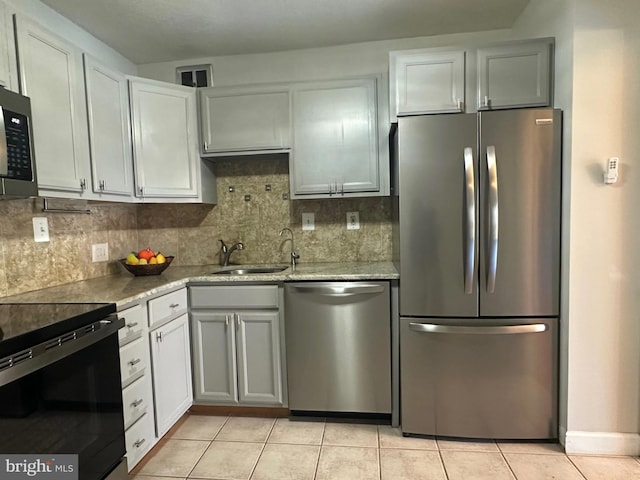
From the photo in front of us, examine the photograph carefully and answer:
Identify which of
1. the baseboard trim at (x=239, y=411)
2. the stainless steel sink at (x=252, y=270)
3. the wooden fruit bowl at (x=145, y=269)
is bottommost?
the baseboard trim at (x=239, y=411)

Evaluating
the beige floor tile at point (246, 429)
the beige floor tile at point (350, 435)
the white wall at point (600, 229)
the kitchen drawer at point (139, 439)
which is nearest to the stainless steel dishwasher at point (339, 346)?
the beige floor tile at point (350, 435)

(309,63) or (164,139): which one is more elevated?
(309,63)

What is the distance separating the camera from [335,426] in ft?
7.25

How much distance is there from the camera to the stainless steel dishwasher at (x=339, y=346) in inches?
83.8

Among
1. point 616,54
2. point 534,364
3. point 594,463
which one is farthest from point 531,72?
point 594,463

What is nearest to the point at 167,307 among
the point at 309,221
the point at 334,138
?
the point at 309,221

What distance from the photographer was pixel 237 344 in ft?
7.49

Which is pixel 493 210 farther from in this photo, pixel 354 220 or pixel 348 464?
pixel 348 464

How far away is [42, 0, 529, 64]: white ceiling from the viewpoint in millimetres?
2098

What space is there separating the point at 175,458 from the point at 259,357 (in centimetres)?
68

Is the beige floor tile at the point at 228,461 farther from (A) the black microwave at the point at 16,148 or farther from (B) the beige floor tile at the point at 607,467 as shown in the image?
(B) the beige floor tile at the point at 607,467

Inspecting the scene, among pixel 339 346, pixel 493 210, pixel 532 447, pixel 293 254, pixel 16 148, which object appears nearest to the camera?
pixel 16 148

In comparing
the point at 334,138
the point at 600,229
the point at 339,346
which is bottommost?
the point at 339,346

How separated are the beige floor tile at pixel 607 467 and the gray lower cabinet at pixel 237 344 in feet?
5.35
